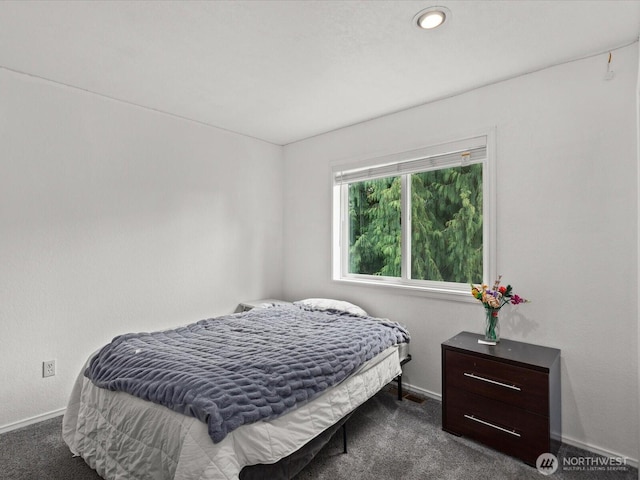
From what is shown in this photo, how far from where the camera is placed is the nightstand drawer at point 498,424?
200cm

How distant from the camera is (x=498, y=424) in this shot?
2.14 meters

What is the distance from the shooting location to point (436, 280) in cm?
309

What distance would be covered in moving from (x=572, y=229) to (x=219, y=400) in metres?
2.34

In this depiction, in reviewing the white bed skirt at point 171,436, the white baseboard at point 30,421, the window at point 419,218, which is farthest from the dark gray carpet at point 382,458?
the window at point 419,218

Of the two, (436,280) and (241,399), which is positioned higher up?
(436,280)

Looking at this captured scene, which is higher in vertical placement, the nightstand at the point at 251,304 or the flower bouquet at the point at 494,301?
the flower bouquet at the point at 494,301

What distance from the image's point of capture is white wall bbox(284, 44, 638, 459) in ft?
6.90

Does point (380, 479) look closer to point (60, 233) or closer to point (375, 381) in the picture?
point (375, 381)

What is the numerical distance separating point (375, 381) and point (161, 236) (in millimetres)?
2219

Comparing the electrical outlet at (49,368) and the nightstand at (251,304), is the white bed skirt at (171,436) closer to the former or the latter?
the electrical outlet at (49,368)

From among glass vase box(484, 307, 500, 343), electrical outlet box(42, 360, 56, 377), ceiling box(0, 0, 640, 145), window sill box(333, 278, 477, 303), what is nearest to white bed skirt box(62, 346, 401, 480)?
electrical outlet box(42, 360, 56, 377)

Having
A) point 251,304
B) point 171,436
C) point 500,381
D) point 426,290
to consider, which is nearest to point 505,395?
point 500,381

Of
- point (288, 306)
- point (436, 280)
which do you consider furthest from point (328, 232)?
point (436, 280)

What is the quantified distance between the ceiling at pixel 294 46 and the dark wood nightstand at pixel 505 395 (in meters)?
1.89
